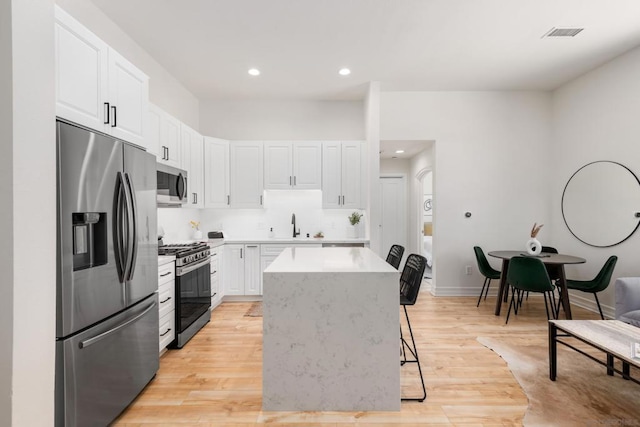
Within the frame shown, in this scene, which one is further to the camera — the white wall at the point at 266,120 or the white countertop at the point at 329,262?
the white wall at the point at 266,120

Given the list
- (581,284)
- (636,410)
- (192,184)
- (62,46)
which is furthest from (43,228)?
(581,284)

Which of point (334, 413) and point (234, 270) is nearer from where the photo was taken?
point (334, 413)

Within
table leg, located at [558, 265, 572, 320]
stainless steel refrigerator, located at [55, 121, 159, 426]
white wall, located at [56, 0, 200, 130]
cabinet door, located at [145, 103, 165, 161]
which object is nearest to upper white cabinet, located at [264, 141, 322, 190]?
white wall, located at [56, 0, 200, 130]

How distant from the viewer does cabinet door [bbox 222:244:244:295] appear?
4.57m

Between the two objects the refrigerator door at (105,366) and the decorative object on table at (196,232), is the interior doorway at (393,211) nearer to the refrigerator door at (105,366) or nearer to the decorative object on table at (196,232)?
the decorative object on table at (196,232)

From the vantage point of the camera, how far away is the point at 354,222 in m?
4.89

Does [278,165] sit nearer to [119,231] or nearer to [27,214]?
[119,231]

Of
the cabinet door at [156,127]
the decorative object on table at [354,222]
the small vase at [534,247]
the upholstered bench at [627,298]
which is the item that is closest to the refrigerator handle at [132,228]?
the cabinet door at [156,127]

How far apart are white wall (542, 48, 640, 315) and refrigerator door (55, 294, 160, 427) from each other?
5.04 meters

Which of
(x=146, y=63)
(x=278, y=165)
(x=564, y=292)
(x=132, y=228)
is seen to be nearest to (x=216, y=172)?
(x=278, y=165)

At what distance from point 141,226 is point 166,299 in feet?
3.25

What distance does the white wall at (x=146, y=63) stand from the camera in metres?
2.66

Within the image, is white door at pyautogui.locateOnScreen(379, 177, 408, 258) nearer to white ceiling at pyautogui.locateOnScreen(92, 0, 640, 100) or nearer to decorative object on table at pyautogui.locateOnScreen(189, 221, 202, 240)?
white ceiling at pyautogui.locateOnScreen(92, 0, 640, 100)

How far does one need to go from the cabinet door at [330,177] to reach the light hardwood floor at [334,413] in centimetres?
205
